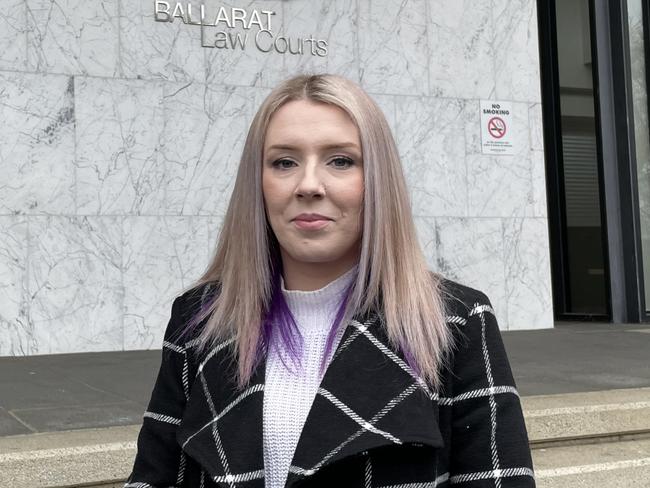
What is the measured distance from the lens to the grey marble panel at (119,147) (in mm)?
7957

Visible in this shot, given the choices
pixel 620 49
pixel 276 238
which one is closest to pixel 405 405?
pixel 276 238

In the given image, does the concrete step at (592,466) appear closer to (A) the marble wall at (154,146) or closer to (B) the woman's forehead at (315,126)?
(B) the woman's forehead at (315,126)

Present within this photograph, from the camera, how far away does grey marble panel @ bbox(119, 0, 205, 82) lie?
8172 mm

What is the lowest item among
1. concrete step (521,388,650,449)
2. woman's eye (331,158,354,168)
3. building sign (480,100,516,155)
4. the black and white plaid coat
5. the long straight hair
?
concrete step (521,388,650,449)

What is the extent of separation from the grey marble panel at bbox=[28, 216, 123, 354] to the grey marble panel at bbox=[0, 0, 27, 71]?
1420mm

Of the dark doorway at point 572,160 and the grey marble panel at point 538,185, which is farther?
the dark doorway at point 572,160

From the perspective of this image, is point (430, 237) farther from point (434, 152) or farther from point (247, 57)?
point (247, 57)

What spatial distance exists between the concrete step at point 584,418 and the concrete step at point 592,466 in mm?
64

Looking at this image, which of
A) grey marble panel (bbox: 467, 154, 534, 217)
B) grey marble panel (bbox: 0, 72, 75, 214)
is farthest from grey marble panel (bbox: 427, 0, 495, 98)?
grey marble panel (bbox: 0, 72, 75, 214)

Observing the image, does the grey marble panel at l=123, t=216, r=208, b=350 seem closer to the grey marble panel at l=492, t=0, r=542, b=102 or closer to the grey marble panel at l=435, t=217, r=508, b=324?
the grey marble panel at l=435, t=217, r=508, b=324

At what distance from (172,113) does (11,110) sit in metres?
1.45

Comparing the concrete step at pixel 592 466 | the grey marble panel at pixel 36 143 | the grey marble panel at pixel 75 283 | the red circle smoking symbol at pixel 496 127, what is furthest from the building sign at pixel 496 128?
the concrete step at pixel 592 466

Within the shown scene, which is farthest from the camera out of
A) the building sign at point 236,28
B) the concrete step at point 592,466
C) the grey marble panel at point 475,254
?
the grey marble panel at point 475,254

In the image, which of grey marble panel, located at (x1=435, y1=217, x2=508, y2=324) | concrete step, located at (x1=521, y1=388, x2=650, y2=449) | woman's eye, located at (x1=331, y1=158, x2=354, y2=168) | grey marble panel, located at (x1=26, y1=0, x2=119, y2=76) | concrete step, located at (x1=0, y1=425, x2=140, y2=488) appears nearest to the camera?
woman's eye, located at (x1=331, y1=158, x2=354, y2=168)
